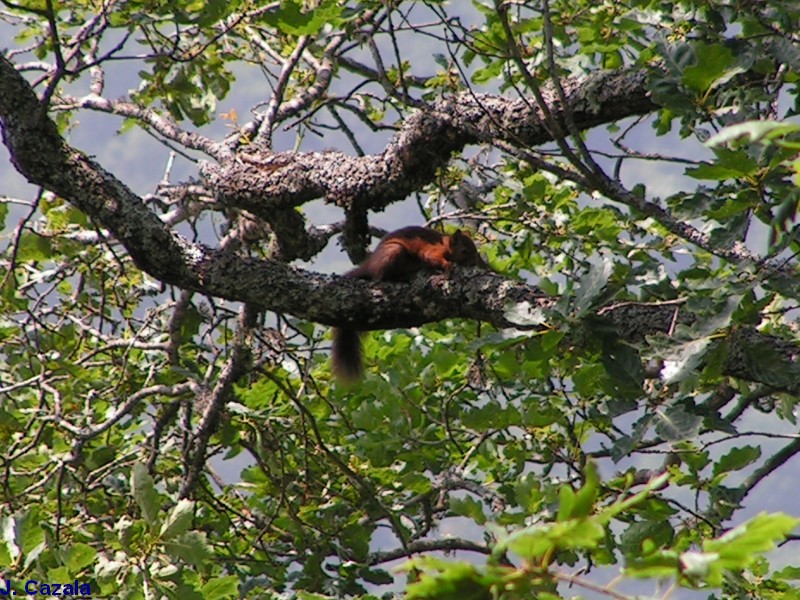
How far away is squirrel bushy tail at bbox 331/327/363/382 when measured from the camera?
4402 millimetres

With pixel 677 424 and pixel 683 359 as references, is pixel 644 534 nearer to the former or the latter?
pixel 677 424

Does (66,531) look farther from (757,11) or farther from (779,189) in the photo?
(757,11)

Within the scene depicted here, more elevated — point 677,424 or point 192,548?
point 192,548

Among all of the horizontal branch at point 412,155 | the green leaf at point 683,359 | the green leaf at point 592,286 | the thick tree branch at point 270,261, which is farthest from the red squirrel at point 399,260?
the green leaf at point 683,359

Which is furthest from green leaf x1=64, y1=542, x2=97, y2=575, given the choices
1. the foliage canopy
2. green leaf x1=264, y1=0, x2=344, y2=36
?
green leaf x1=264, y1=0, x2=344, y2=36

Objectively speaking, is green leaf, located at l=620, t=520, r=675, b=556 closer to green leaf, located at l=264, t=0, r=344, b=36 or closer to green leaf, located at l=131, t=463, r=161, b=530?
green leaf, located at l=131, t=463, r=161, b=530

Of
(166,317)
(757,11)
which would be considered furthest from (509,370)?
(166,317)

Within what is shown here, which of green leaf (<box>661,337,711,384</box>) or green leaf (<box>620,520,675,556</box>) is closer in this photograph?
green leaf (<box>661,337,711,384</box>)

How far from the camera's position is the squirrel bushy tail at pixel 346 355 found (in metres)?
4.40

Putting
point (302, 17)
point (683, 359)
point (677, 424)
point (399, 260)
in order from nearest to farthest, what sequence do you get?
point (683, 359) < point (677, 424) < point (302, 17) < point (399, 260)

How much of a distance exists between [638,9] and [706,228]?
3.21 feet

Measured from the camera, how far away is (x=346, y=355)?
174 inches

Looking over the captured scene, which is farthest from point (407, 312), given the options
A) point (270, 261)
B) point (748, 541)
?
point (748, 541)

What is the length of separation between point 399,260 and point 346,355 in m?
0.51
